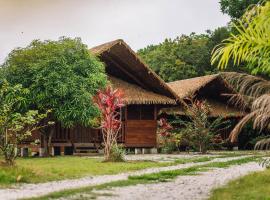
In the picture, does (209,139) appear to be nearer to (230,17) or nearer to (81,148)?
(81,148)

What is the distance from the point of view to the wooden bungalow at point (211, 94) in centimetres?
2628

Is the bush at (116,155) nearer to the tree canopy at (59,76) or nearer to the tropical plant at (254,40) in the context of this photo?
the tree canopy at (59,76)

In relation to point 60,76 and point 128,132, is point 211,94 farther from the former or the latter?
point 60,76

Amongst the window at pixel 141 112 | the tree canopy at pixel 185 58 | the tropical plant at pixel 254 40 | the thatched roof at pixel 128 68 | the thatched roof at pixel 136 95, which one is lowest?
the tropical plant at pixel 254 40

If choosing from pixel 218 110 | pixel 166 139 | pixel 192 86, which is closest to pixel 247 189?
pixel 166 139

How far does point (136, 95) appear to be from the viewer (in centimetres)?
2352

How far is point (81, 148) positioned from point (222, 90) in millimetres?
8874

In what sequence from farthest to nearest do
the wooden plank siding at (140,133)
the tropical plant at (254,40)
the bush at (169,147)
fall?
1. the wooden plank siding at (140,133)
2. the bush at (169,147)
3. the tropical plant at (254,40)

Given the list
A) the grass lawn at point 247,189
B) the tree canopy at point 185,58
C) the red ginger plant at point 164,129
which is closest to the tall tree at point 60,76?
the red ginger plant at point 164,129

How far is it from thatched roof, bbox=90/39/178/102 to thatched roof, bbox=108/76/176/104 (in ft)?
0.83

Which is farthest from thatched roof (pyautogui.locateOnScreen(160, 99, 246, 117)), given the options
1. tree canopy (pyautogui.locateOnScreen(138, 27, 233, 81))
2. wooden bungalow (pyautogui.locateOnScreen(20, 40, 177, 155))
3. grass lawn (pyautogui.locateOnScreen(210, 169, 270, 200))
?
grass lawn (pyautogui.locateOnScreen(210, 169, 270, 200))

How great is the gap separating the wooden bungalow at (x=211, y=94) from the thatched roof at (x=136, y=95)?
209 cm

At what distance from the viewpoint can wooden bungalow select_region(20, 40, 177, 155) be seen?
22.9m

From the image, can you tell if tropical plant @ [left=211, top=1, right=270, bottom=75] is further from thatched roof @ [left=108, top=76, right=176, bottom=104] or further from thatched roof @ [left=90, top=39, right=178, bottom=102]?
thatched roof @ [left=108, top=76, right=176, bottom=104]
